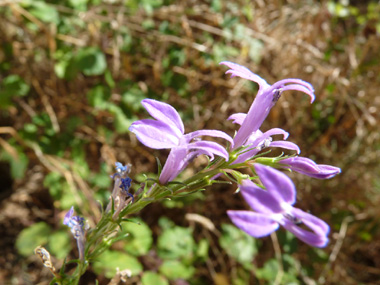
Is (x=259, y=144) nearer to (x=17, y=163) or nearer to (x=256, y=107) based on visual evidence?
(x=256, y=107)

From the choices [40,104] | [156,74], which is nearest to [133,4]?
[156,74]

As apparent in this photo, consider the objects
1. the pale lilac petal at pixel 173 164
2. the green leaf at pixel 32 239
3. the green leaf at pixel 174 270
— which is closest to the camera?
the pale lilac petal at pixel 173 164

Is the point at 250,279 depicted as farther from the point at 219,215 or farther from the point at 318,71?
the point at 318,71

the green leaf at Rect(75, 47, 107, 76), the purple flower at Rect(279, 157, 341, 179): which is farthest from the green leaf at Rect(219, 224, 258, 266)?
the purple flower at Rect(279, 157, 341, 179)

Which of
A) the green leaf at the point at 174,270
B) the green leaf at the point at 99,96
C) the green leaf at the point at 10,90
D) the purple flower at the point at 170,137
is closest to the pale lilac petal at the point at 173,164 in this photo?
the purple flower at the point at 170,137

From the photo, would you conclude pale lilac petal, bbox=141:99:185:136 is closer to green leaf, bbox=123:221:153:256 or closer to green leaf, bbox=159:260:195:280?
green leaf, bbox=123:221:153:256

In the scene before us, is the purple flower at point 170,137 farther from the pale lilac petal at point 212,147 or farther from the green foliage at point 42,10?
the green foliage at point 42,10

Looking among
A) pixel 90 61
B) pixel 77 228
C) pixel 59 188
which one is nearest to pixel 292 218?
pixel 77 228
